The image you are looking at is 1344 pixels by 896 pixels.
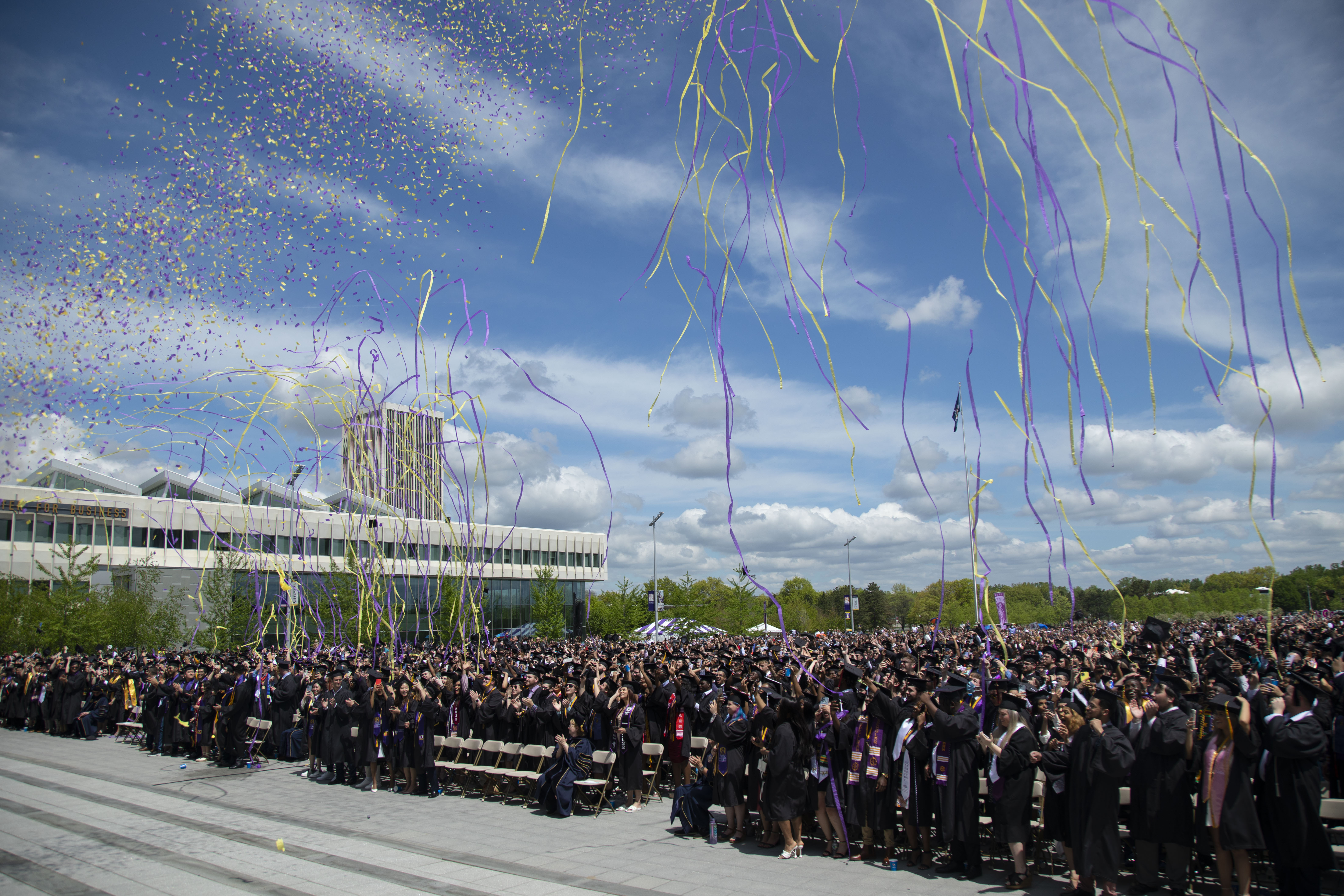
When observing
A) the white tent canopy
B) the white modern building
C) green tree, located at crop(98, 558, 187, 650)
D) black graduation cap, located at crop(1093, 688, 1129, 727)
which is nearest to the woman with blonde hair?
black graduation cap, located at crop(1093, 688, 1129, 727)

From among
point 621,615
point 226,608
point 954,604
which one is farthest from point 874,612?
point 226,608

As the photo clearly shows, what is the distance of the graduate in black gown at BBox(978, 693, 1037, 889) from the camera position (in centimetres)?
698

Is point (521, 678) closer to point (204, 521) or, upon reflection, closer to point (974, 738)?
point (974, 738)

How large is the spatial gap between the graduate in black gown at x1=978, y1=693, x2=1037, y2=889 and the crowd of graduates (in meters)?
0.02

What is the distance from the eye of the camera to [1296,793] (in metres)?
5.97

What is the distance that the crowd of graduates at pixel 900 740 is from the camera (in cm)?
638

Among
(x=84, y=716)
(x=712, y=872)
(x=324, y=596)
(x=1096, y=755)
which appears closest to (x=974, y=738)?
(x=1096, y=755)

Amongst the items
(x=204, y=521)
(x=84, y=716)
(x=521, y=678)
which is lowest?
(x=84, y=716)

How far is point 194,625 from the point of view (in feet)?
136

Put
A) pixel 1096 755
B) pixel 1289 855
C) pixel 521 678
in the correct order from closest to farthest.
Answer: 1. pixel 1289 855
2. pixel 1096 755
3. pixel 521 678

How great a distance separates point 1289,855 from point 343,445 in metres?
18.7

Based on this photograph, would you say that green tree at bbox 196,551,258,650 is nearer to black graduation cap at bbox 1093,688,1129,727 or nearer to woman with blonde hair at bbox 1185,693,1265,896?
black graduation cap at bbox 1093,688,1129,727

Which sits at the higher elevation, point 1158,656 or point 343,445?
point 343,445

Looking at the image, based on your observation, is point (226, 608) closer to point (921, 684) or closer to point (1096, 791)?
point (921, 684)
